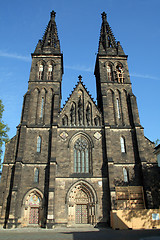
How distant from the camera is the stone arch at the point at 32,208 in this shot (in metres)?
19.6

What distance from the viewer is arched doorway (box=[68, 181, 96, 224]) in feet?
65.5

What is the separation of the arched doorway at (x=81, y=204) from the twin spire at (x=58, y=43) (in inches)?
788

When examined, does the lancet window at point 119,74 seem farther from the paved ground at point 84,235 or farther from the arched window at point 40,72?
the paved ground at point 84,235

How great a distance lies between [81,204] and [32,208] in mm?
4947

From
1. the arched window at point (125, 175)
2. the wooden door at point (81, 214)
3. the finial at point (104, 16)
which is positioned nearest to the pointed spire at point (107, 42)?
the finial at point (104, 16)

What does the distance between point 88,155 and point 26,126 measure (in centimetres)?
793

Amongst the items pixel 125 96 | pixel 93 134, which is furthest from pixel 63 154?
pixel 125 96

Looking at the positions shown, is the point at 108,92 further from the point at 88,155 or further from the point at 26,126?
the point at 26,126

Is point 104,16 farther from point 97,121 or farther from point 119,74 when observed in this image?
point 97,121

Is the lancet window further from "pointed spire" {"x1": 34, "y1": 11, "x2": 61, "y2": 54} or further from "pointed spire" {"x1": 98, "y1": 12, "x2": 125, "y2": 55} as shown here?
"pointed spire" {"x1": 34, "y1": 11, "x2": 61, "y2": 54}

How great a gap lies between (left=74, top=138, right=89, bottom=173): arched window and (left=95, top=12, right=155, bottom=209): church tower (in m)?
2.17

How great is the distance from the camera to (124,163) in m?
21.8

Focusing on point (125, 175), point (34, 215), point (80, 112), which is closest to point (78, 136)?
point (80, 112)

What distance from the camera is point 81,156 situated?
22594mm
